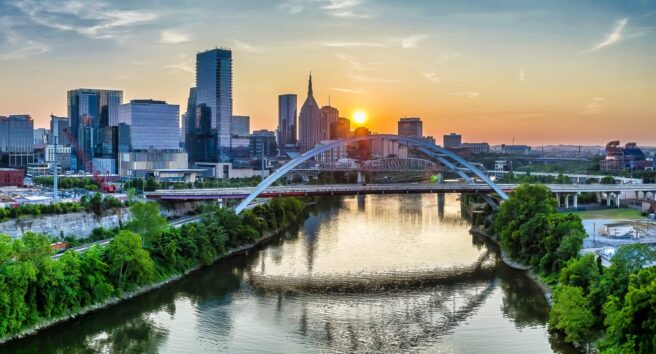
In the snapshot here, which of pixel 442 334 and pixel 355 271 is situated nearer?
pixel 442 334

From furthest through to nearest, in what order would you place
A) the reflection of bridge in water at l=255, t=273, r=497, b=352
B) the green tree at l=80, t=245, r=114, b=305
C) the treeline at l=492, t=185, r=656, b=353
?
the green tree at l=80, t=245, r=114, b=305, the reflection of bridge in water at l=255, t=273, r=497, b=352, the treeline at l=492, t=185, r=656, b=353

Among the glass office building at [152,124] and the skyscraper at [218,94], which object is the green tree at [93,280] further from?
the skyscraper at [218,94]

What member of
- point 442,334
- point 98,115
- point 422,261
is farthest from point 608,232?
point 98,115

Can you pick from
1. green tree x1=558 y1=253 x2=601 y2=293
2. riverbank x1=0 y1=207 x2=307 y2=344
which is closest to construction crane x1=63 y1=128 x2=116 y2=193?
riverbank x1=0 y1=207 x2=307 y2=344

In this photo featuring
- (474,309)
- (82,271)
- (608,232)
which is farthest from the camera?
(608,232)

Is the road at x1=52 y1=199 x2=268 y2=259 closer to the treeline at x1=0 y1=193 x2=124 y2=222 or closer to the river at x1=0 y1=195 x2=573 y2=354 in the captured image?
the treeline at x1=0 y1=193 x2=124 y2=222

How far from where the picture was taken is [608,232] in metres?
27.9

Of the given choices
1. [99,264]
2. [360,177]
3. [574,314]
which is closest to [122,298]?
[99,264]

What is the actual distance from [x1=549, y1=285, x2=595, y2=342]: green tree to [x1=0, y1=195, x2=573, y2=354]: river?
61 cm

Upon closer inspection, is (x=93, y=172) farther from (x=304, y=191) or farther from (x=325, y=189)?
(x=304, y=191)

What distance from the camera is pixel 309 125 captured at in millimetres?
152125

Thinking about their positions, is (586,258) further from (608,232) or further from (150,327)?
(150,327)

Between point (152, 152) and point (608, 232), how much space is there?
6055 centimetres

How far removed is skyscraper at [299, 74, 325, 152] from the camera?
15162cm
